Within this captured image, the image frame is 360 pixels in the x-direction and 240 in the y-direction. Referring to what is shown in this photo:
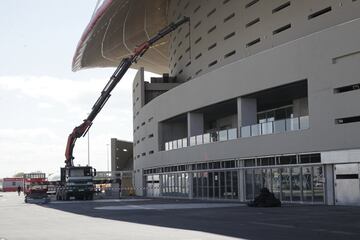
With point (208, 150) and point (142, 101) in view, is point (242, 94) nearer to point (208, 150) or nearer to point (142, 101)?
point (208, 150)

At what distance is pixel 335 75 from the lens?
99.3 ft

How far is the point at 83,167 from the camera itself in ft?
178

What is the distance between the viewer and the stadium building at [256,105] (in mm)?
30359

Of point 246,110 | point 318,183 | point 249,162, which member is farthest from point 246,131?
point 318,183

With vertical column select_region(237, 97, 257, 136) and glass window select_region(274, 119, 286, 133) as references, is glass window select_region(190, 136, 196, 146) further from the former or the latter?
glass window select_region(274, 119, 286, 133)

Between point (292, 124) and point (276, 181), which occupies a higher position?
point (292, 124)

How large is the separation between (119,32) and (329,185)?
162 ft

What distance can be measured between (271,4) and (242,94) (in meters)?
7.50

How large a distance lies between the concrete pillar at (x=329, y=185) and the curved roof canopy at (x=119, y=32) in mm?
36430

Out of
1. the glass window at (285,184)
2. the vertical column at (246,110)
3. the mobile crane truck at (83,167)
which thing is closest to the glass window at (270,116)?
the vertical column at (246,110)

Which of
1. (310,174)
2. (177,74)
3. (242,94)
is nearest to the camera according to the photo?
(310,174)

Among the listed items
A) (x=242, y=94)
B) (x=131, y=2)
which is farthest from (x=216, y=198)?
(x=131, y=2)

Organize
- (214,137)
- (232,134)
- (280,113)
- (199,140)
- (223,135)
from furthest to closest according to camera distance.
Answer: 1. (199,140)
2. (214,137)
3. (280,113)
4. (223,135)
5. (232,134)

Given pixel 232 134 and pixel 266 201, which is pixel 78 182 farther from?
pixel 266 201
